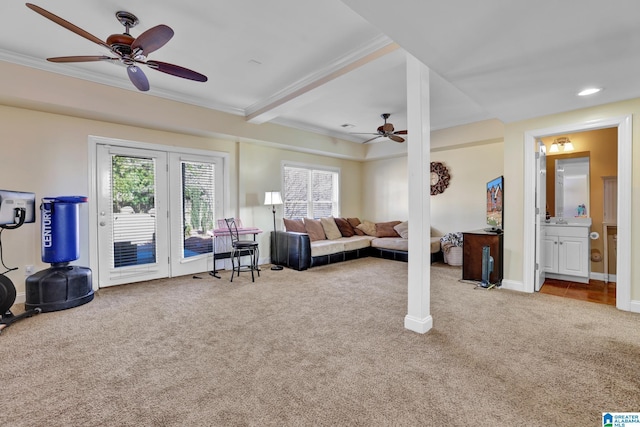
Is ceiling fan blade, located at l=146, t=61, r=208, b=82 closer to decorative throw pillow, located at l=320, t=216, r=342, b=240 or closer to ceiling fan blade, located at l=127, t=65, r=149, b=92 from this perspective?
ceiling fan blade, located at l=127, t=65, r=149, b=92

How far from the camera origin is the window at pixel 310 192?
6359 millimetres

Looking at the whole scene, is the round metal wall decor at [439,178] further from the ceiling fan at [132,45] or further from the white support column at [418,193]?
the ceiling fan at [132,45]

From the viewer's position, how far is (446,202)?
616 centimetres

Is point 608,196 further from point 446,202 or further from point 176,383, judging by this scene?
point 176,383

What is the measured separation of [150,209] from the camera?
177 inches

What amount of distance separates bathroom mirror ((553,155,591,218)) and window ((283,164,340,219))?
4.26 m

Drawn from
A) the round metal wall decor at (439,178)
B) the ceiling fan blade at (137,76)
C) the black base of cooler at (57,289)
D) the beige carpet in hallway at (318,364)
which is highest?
the ceiling fan blade at (137,76)

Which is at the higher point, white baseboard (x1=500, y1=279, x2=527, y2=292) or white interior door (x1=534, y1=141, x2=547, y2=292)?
white interior door (x1=534, y1=141, x2=547, y2=292)

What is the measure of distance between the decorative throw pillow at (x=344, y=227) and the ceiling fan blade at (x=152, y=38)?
504cm

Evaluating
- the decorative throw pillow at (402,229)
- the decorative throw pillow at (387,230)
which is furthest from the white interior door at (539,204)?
the decorative throw pillow at (387,230)

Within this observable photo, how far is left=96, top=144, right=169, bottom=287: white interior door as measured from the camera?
411 centimetres

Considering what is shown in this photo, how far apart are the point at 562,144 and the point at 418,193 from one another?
147 inches

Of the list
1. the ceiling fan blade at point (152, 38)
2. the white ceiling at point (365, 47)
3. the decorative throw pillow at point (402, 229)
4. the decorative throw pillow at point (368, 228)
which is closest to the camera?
Answer: the white ceiling at point (365, 47)

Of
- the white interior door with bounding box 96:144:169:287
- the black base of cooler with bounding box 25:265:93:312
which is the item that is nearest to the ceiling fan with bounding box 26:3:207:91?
the white interior door with bounding box 96:144:169:287
